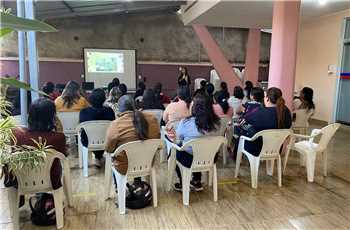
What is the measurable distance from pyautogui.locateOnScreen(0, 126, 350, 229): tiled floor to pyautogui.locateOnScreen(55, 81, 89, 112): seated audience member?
96cm

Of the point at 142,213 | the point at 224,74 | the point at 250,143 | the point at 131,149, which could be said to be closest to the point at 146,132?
the point at 131,149

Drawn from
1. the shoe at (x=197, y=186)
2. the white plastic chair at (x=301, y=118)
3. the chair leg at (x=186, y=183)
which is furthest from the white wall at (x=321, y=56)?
the chair leg at (x=186, y=183)

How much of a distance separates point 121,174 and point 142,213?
0.42 meters

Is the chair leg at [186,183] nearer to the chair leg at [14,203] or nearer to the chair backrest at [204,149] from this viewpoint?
the chair backrest at [204,149]

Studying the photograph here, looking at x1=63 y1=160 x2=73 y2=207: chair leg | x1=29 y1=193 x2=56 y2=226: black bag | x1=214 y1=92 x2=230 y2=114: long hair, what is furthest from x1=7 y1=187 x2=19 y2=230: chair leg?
x1=214 y1=92 x2=230 y2=114: long hair

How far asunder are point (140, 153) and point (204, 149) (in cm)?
61

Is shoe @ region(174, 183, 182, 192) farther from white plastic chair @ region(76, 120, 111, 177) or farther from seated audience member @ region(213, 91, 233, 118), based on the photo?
seated audience member @ region(213, 91, 233, 118)

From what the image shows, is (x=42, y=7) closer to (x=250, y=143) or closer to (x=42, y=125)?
(x=42, y=125)

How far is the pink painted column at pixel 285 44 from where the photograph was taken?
400 centimetres

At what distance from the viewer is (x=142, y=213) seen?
2.59 meters

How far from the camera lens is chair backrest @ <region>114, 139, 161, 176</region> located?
8.01 feet

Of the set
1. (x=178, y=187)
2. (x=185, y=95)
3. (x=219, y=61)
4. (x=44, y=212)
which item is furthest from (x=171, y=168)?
(x=219, y=61)

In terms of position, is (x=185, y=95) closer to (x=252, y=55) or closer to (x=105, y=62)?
(x=252, y=55)

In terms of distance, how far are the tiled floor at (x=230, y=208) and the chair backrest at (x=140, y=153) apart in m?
0.41
